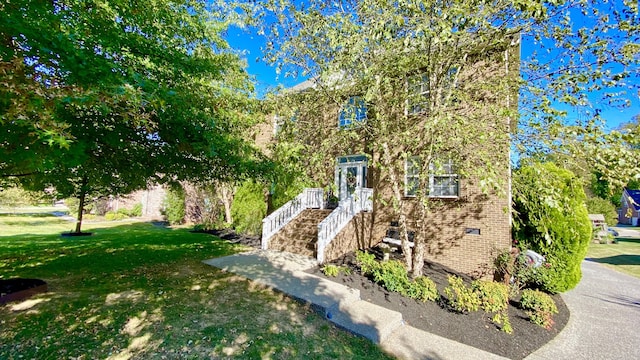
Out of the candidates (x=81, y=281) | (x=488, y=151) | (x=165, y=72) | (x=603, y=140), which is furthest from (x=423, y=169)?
(x=81, y=281)

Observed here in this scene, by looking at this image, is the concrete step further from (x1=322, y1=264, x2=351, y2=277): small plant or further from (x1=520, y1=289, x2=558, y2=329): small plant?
(x1=520, y1=289, x2=558, y2=329): small plant

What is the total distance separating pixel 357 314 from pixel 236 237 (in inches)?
392

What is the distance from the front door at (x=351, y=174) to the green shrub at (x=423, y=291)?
612 cm

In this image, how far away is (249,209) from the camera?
15234 mm

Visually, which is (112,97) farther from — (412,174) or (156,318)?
(412,174)

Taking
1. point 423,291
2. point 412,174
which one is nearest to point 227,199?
point 412,174

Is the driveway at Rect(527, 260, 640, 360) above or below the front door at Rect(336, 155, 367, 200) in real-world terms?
below

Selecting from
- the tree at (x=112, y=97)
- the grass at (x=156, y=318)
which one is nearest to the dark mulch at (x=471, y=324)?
the grass at (x=156, y=318)

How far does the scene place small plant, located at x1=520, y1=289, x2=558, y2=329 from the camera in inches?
240

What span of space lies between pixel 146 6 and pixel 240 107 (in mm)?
2797

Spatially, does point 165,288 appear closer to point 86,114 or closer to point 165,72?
point 86,114

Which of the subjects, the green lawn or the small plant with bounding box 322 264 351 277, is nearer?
the small plant with bounding box 322 264 351 277

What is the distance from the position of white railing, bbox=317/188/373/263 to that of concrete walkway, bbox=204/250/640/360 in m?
0.77

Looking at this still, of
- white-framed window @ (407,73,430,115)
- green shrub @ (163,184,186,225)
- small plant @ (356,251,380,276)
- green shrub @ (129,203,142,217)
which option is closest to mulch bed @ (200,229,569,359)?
small plant @ (356,251,380,276)
